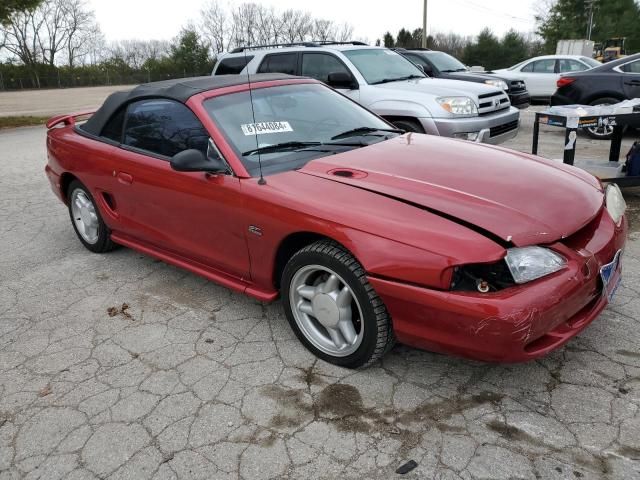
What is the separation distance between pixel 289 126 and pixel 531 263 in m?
1.78

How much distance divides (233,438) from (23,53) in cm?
6389

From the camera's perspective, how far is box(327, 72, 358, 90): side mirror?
24.1 ft

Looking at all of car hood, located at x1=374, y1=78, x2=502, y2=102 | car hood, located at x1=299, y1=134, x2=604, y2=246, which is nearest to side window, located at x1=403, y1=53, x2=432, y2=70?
car hood, located at x1=374, y1=78, x2=502, y2=102

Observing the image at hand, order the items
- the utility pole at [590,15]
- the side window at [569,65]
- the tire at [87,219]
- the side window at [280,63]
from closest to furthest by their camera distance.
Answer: the tire at [87,219] → the side window at [280,63] → the side window at [569,65] → the utility pole at [590,15]

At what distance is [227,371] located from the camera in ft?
9.59

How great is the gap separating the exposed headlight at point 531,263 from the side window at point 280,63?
6.31 meters

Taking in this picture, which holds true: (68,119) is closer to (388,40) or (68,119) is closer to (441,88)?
(441,88)

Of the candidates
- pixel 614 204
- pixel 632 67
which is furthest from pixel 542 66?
pixel 614 204

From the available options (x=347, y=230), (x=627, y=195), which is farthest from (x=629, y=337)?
(x=627, y=195)

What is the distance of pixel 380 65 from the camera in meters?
7.82

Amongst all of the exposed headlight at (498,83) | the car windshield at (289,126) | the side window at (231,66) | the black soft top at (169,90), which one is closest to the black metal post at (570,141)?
the car windshield at (289,126)

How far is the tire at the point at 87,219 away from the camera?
447cm

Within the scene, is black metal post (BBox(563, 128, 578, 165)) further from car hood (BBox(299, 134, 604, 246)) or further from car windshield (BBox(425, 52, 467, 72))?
car windshield (BBox(425, 52, 467, 72))

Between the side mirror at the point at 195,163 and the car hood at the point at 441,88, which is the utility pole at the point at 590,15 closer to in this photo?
the car hood at the point at 441,88
